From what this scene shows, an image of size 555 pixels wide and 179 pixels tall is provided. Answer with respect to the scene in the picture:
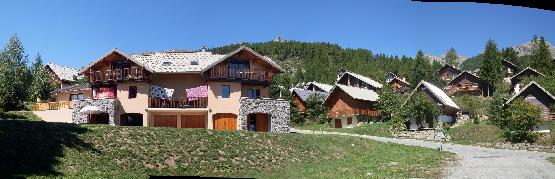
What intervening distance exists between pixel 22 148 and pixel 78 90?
38.3 metres

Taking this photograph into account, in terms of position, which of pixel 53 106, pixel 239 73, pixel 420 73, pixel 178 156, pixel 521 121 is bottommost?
pixel 178 156

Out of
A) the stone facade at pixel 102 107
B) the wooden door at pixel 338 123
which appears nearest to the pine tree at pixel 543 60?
the wooden door at pixel 338 123

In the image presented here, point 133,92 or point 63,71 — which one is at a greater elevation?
point 63,71

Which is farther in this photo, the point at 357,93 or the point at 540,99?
the point at 357,93

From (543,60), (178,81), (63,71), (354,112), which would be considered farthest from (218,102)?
(543,60)

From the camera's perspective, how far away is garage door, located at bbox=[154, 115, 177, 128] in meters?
49.3

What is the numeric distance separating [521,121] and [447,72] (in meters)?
65.9

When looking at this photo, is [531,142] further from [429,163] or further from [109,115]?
[109,115]

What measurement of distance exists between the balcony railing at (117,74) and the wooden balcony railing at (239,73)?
23.0ft

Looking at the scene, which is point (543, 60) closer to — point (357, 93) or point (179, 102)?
point (357, 93)

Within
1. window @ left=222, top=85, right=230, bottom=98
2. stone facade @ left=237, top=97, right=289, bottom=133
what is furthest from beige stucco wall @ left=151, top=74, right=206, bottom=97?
stone facade @ left=237, top=97, right=289, bottom=133

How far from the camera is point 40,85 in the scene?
222 feet

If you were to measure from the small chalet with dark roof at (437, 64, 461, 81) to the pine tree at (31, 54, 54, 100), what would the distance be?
84366mm

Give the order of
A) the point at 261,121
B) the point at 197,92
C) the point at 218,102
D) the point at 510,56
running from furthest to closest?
the point at 510,56 → the point at 261,121 → the point at 197,92 → the point at 218,102
